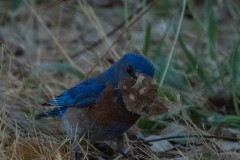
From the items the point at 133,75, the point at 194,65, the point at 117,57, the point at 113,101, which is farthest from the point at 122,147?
the point at 117,57

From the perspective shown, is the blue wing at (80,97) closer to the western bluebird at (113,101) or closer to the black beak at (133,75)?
the western bluebird at (113,101)

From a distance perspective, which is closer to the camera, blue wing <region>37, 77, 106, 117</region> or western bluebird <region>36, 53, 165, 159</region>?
western bluebird <region>36, 53, 165, 159</region>


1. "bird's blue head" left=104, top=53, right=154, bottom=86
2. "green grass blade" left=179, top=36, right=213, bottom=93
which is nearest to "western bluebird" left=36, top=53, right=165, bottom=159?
"bird's blue head" left=104, top=53, right=154, bottom=86

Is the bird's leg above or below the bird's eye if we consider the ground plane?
below

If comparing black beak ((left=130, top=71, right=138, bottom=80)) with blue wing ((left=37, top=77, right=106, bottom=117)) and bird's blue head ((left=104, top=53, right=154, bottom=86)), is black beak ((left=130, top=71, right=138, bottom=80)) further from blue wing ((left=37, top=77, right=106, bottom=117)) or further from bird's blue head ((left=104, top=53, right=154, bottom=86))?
blue wing ((left=37, top=77, right=106, bottom=117))

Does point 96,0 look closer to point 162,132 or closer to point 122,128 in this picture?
point 162,132

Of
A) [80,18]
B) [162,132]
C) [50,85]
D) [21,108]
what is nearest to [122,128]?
[162,132]

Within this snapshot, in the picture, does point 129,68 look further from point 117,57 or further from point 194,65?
point 117,57
